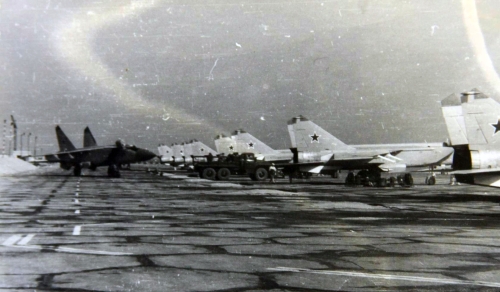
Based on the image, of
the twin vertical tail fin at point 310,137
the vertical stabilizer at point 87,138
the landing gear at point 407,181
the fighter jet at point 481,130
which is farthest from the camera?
the vertical stabilizer at point 87,138

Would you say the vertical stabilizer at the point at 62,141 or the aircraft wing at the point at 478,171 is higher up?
the vertical stabilizer at the point at 62,141

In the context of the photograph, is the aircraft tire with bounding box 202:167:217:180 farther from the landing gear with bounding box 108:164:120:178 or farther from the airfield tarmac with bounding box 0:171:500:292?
the airfield tarmac with bounding box 0:171:500:292

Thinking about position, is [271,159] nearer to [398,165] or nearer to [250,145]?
[250,145]

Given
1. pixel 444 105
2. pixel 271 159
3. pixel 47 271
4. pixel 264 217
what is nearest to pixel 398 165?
pixel 444 105

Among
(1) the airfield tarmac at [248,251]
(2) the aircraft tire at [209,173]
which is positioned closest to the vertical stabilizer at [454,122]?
(1) the airfield tarmac at [248,251]

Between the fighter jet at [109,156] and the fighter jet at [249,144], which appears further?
the fighter jet at [249,144]

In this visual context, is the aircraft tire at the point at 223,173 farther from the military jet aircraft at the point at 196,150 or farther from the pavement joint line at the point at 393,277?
the pavement joint line at the point at 393,277

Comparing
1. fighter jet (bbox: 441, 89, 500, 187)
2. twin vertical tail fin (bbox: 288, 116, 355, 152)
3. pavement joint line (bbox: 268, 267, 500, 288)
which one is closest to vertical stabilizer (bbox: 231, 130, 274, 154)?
twin vertical tail fin (bbox: 288, 116, 355, 152)
